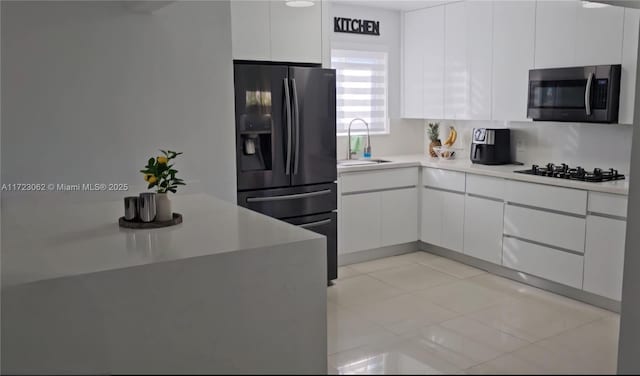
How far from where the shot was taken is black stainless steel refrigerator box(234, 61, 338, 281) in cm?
389

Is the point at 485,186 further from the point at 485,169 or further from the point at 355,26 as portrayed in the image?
the point at 355,26

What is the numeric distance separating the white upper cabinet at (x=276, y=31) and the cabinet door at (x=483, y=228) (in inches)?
68.4

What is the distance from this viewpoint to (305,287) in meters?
1.69

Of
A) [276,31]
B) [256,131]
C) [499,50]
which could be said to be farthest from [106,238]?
[499,50]

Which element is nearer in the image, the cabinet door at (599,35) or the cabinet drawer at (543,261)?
the cabinet door at (599,35)

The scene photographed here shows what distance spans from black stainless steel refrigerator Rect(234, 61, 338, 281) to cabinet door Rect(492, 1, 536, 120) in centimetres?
142

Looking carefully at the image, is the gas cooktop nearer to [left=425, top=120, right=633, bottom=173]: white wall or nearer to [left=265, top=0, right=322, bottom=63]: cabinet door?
[left=425, top=120, right=633, bottom=173]: white wall

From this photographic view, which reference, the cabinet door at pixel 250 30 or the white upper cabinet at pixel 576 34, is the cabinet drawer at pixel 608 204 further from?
the cabinet door at pixel 250 30

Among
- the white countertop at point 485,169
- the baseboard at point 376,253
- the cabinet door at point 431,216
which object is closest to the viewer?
the white countertop at point 485,169

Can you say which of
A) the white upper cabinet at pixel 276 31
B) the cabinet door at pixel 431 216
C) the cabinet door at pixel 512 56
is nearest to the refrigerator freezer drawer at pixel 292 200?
the white upper cabinet at pixel 276 31

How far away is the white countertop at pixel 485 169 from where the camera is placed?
3649 mm

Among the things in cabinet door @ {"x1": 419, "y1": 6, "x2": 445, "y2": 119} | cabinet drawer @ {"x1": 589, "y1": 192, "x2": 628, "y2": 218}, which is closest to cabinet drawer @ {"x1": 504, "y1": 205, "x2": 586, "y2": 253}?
cabinet drawer @ {"x1": 589, "y1": 192, "x2": 628, "y2": 218}

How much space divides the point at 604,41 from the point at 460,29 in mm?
1346

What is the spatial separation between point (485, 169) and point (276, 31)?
6.47ft
